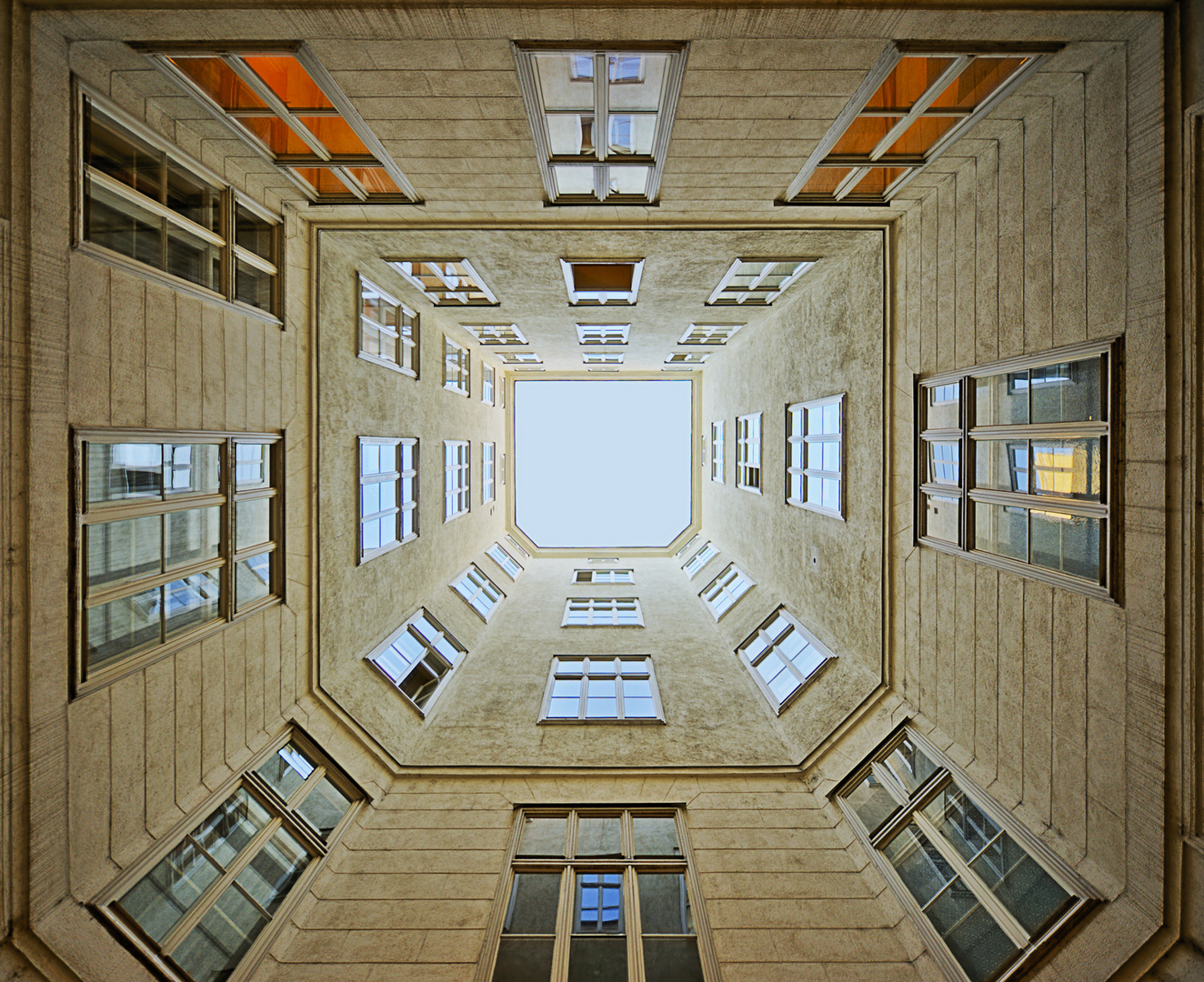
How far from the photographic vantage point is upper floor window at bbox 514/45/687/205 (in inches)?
239

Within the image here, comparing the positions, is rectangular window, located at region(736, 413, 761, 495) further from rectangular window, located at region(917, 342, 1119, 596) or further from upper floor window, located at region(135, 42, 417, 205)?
upper floor window, located at region(135, 42, 417, 205)

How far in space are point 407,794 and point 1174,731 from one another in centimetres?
957

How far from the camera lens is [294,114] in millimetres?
6664

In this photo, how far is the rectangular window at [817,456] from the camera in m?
11.1

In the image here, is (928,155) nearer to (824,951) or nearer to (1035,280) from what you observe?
(1035,280)

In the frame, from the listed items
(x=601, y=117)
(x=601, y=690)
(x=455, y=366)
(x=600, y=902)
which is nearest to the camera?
(x=601, y=117)

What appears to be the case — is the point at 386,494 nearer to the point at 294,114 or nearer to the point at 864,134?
the point at 294,114

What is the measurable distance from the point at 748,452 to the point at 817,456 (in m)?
6.03

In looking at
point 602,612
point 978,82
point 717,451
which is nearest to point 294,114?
point 978,82

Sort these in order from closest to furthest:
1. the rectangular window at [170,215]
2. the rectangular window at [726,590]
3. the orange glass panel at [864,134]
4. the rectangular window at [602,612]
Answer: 1. the rectangular window at [170,215]
2. the orange glass panel at [864,134]
3. the rectangular window at [602,612]
4. the rectangular window at [726,590]

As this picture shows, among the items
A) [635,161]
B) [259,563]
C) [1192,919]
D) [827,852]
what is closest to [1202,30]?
[635,161]

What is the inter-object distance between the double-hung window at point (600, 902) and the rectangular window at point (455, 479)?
9.86m

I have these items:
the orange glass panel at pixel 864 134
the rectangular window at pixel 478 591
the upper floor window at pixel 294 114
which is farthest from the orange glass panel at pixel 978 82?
the rectangular window at pixel 478 591

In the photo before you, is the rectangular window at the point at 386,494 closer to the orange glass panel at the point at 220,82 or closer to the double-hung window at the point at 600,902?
the orange glass panel at the point at 220,82
